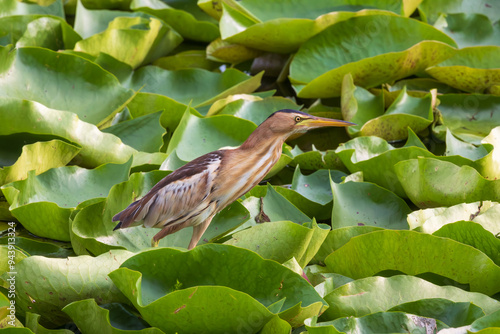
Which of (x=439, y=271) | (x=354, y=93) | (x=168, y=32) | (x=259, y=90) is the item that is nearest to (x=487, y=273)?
(x=439, y=271)

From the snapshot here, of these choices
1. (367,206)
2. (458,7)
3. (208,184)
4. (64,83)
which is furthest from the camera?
(458,7)

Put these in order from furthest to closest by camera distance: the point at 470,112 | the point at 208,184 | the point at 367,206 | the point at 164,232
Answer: the point at 470,112
the point at 367,206
the point at 164,232
the point at 208,184

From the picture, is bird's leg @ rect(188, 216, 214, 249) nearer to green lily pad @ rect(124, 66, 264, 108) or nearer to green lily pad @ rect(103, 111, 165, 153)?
green lily pad @ rect(103, 111, 165, 153)

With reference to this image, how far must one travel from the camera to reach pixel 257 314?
1.74 m

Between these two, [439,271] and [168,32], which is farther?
[168,32]

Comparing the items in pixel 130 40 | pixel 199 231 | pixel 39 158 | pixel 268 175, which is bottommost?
pixel 268 175

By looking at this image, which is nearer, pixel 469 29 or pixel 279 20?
pixel 279 20

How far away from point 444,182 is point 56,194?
4.41 ft

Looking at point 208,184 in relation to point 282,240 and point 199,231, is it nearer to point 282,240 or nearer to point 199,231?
point 199,231

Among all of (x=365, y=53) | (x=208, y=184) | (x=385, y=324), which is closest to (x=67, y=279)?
(x=208, y=184)

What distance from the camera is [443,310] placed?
5.89ft

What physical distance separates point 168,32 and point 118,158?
3.85 ft

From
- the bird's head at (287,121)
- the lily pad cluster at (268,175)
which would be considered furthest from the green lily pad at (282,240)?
the bird's head at (287,121)

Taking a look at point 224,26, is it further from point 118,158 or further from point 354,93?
point 118,158
